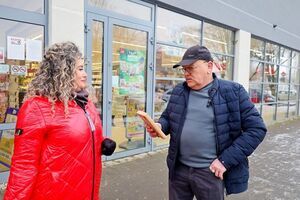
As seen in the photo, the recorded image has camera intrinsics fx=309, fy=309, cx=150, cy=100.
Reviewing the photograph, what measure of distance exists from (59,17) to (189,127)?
3.10m

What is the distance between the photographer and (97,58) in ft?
17.7

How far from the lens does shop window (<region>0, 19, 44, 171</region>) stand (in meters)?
4.18

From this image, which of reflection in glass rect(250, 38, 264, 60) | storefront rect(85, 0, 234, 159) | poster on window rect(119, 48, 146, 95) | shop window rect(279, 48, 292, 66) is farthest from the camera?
shop window rect(279, 48, 292, 66)

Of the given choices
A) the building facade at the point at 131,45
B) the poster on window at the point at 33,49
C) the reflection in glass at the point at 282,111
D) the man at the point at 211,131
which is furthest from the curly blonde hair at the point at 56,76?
the reflection in glass at the point at 282,111

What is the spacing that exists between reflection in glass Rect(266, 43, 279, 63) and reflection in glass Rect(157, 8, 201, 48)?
15.6 ft

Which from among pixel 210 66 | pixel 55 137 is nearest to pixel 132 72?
pixel 210 66

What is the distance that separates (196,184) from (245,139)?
50 centimetres

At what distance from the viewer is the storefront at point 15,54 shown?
4.16 m

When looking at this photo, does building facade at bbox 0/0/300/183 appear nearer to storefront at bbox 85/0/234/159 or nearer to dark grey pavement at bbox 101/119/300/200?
storefront at bbox 85/0/234/159

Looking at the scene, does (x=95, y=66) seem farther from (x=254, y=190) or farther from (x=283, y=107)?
(x=283, y=107)

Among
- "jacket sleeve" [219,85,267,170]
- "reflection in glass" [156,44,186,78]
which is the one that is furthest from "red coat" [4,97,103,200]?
"reflection in glass" [156,44,186,78]

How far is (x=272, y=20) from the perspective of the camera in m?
11.1

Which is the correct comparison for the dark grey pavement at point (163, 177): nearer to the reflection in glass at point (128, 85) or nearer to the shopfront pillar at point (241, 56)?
the reflection in glass at point (128, 85)

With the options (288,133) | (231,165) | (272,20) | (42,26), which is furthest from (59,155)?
(272,20)
